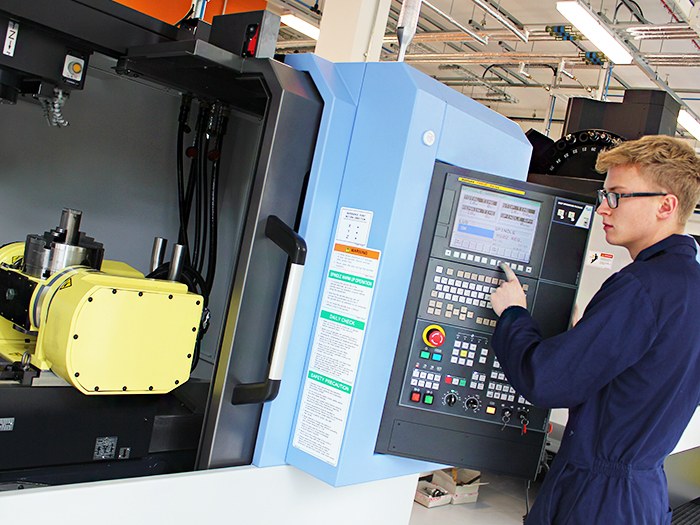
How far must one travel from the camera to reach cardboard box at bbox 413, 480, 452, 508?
4.00 metres

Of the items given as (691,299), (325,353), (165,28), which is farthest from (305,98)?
(691,299)

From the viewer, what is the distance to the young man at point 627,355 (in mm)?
1514

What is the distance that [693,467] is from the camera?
4.63 m

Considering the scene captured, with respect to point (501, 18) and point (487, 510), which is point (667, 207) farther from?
point (501, 18)

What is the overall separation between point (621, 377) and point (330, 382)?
0.67 metres

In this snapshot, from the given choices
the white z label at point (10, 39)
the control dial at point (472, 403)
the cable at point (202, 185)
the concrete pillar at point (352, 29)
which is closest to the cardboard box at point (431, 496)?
the cable at point (202, 185)

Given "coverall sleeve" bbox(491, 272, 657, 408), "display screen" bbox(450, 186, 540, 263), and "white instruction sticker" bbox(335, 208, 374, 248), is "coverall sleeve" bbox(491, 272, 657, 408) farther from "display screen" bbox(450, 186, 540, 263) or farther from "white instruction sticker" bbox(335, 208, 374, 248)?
"white instruction sticker" bbox(335, 208, 374, 248)

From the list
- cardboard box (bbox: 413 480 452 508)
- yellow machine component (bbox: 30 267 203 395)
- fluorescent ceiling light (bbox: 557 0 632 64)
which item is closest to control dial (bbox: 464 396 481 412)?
yellow machine component (bbox: 30 267 203 395)

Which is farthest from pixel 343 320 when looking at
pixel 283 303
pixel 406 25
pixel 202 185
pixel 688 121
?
pixel 688 121

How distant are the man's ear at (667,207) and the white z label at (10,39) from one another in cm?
150

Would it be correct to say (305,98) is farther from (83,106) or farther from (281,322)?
(83,106)

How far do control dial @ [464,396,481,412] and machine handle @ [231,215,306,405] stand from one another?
48cm

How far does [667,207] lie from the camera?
5.32ft

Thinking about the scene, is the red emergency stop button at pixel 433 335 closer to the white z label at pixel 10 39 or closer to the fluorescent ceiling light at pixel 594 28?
the white z label at pixel 10 39
